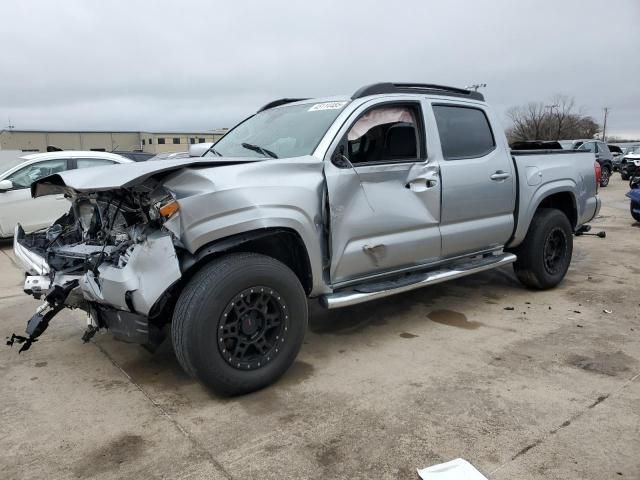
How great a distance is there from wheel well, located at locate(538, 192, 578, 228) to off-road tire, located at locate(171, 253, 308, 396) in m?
3.50

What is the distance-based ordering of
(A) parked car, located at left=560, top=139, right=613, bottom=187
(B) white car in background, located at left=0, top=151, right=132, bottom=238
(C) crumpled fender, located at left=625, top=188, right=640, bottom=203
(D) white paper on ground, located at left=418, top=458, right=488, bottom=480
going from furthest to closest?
(A) parked car, located at left=560, top=139, right=613, bottom=187
(C) crumpled fender, located at left=625, top=188, right=640, bottom=203
(B) white car in background, located at left=0, top=151, right=132, bottom=238
(D) white paper on ground, located at left=418, top=458, right=488, bottom=480

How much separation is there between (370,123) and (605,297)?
→ 3.24 m

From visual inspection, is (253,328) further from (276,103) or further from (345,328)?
(276,103)

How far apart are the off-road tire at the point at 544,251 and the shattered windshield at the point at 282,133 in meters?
2.61

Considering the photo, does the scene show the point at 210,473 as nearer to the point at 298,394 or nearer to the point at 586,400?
the point at 298,394

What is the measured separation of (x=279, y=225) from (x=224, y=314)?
0.64 meters

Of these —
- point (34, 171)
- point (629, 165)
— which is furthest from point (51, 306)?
point (629, 165)

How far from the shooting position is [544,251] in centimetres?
539

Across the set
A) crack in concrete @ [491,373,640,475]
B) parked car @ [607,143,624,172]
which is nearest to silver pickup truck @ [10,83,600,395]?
crack in concrete @ [491,373,640,475]

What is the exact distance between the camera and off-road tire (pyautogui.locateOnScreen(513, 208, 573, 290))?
5.30m

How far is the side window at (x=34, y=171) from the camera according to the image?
28.1 ft

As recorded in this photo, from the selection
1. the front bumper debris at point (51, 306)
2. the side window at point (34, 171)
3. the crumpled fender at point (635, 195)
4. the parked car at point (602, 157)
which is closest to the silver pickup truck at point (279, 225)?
the front bumper debris at point (51, 306)

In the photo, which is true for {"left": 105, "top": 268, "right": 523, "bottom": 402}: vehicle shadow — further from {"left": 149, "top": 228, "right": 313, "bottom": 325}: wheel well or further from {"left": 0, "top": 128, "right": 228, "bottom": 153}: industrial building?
{"left": 0, "top": 128, "right": 228, "bottom": 153}: industrial building

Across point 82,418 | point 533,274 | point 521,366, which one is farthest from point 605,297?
point 82,418
